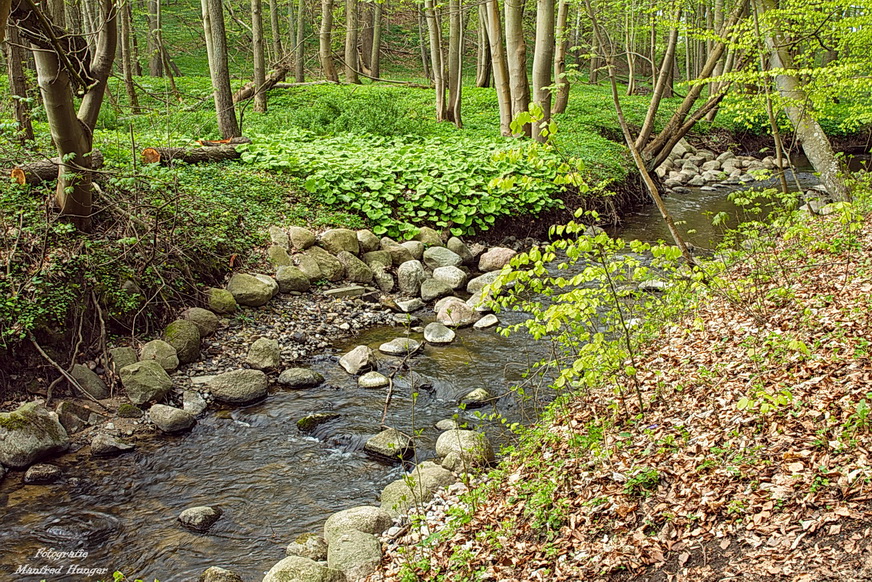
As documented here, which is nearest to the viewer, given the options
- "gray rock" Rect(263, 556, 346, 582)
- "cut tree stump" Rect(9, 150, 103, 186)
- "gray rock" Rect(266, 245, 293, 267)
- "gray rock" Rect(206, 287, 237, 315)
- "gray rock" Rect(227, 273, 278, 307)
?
"gray rock" Rect(263, 556, 346, 582)

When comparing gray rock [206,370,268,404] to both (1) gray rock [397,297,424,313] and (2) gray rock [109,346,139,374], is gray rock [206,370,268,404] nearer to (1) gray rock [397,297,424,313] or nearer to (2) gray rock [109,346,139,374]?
(2) gray rock [109,346,139,374]

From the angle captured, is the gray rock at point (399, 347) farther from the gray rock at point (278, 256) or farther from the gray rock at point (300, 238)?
the gray rock at point (300, 238)

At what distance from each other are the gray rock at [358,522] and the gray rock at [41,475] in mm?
2383

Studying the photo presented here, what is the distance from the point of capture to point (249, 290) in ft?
25.9

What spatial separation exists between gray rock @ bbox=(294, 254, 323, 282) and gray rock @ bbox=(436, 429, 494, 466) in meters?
3.97

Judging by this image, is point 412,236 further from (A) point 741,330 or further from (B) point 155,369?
(A) point 741,330

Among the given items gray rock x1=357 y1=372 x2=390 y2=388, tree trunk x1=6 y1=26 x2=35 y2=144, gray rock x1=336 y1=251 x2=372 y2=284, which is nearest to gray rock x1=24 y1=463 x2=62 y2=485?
gray rock x1=357 y1=372 x2=390 y2=388

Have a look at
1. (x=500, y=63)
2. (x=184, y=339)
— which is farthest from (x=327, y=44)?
(x=184, y=339)

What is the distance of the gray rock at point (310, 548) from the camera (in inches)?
166

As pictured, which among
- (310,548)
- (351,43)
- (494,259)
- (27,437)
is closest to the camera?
(310,548)

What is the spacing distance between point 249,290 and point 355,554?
4.60 metres

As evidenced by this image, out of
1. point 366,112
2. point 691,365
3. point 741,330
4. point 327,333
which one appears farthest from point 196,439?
point 366,112

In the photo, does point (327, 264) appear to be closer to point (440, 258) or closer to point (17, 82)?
point (440, 258)

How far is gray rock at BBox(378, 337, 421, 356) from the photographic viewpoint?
24.1 ft
